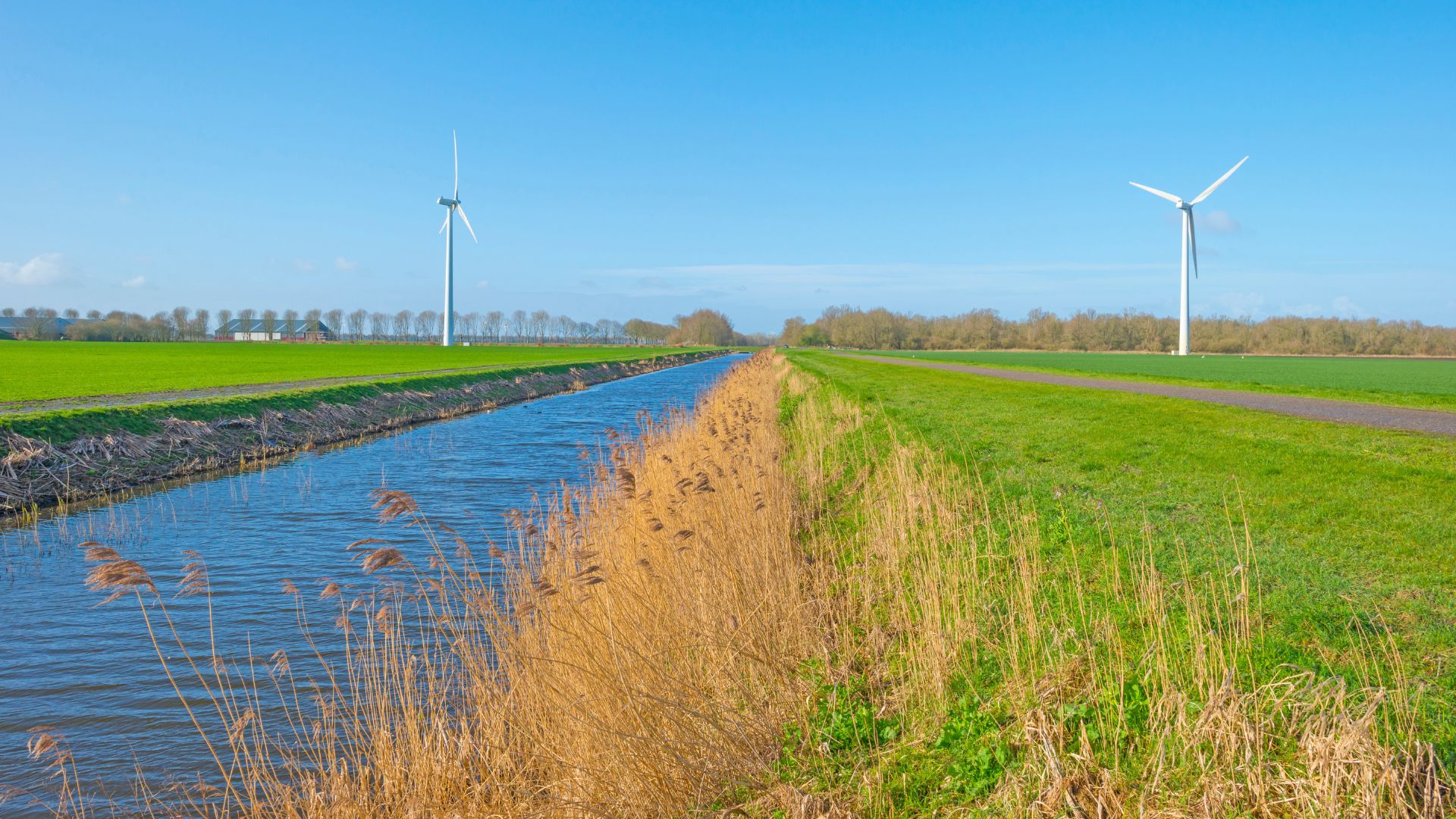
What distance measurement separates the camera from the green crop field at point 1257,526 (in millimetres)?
5715

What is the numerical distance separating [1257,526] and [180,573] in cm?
1313

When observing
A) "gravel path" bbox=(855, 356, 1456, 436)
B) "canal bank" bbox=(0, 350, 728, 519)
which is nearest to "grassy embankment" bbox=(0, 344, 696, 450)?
"canal bank" bbox=(0, 350, 728, 519)

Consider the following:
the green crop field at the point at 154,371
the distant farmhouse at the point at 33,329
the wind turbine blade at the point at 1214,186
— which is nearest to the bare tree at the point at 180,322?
the distant farmhouse at the point at 33,329

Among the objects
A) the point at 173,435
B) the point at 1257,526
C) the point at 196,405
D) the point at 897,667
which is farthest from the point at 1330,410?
the point at 196,405

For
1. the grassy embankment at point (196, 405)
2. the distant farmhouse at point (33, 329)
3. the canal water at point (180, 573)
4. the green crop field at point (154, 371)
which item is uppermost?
the distant farmhouse at point (33, 329)

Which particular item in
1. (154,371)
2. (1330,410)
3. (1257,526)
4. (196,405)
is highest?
(154,371)

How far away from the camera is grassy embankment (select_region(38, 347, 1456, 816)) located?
4.70 metres

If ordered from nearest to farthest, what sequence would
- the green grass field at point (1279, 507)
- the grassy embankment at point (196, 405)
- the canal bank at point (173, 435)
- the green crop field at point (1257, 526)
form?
the green crop field at point (1257, 526)
the green grass field at point (1279, 507)
the canal bank at point (173, 435)
the grassy embankment at point (196, 405)

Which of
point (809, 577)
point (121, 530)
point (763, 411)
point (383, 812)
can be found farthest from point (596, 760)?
point (763, 411)

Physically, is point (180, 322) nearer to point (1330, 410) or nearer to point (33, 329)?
point (33, 329)

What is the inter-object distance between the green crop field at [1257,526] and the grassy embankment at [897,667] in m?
0.05

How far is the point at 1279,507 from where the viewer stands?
10352 mm

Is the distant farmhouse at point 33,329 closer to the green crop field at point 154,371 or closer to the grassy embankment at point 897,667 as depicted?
the green crop field at point 154,371

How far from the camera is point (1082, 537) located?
9.61 meters
